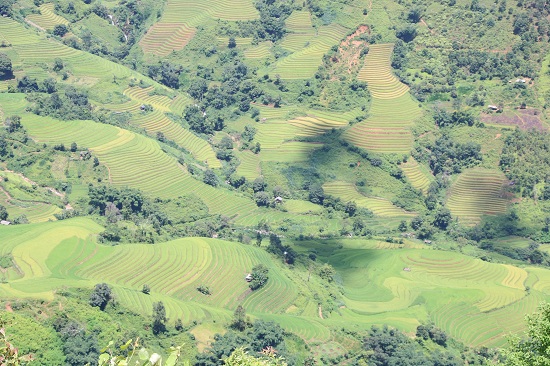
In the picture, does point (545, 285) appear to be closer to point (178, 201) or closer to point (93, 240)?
point (178, 201)

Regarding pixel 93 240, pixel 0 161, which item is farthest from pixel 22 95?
pixel 93 240

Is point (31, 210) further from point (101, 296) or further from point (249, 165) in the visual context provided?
point (249, 165)

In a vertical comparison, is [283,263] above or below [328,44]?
below

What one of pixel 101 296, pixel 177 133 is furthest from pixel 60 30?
pixel 101 296

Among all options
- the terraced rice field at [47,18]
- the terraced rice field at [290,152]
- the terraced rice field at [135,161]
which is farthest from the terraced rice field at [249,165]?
the terraced rice field at [47,18]

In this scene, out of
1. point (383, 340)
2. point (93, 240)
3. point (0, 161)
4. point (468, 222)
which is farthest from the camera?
point (468, 222)

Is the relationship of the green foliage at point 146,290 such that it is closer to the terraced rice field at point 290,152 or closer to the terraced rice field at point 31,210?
the terraced rice field at point 31,210

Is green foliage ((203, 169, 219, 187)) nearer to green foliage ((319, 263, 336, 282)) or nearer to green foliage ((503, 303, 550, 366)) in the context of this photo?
→ green foliage ((319, 263, 336, 282))
